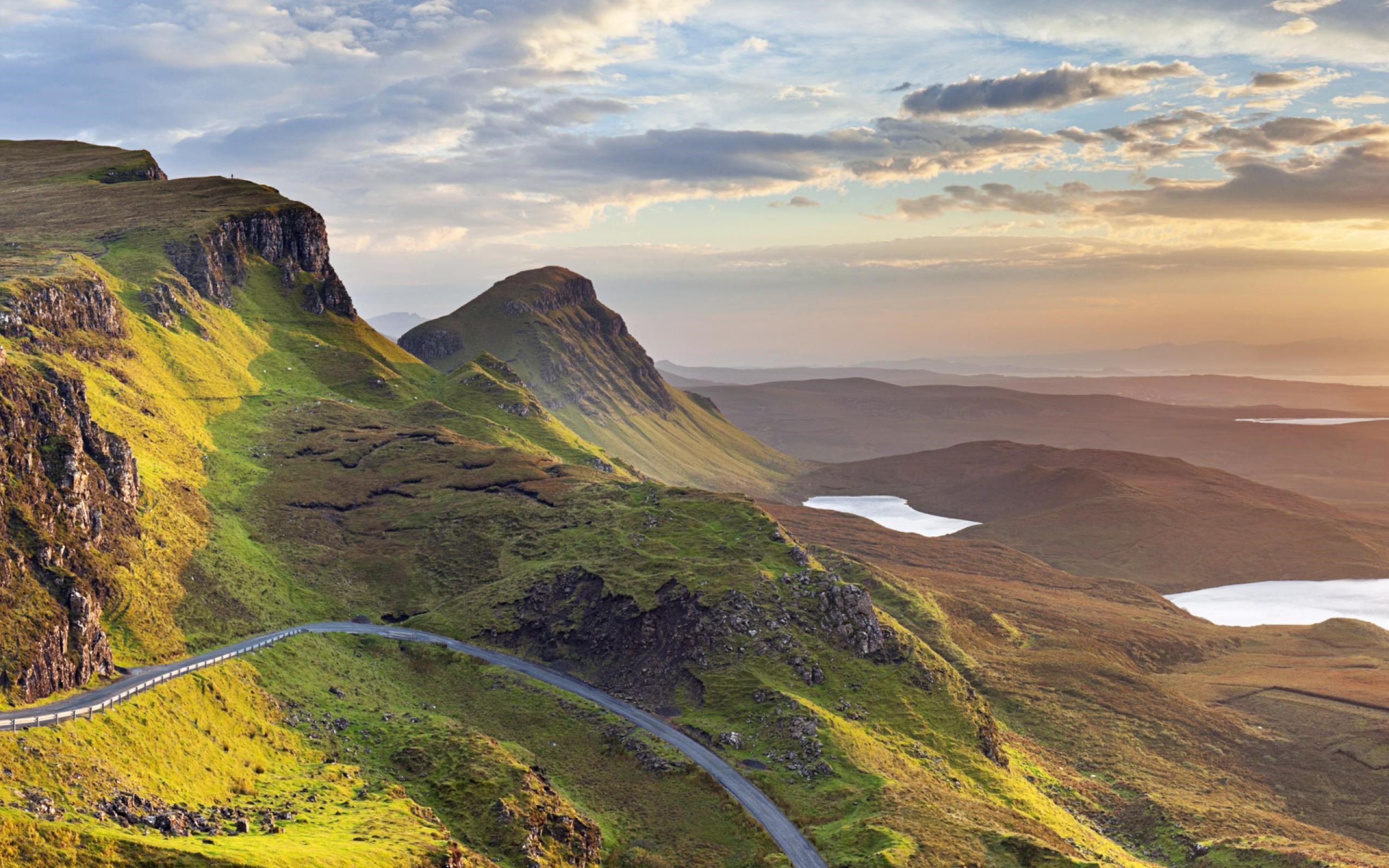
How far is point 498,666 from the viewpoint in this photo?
111 metres

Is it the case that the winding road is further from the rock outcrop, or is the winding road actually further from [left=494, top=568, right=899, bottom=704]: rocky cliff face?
the rock outcrop

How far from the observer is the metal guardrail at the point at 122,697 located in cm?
5919

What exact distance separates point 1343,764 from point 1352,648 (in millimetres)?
76574

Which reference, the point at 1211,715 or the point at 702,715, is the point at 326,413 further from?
the point at 1211,715

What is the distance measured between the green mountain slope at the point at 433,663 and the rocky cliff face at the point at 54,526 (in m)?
0.34

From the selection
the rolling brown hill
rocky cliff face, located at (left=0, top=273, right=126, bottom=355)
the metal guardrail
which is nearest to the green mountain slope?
rocky cliff face, located at (left=0, top=273, right=126, bottom=355)

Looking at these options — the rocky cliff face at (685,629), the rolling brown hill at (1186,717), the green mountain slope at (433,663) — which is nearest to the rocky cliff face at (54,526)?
the green mountain slope at (433,663)

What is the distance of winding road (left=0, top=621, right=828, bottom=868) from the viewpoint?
6594 centimetres

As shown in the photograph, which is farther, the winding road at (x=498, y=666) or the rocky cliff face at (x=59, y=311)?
the rocky cliff face at (x=59, y=311)

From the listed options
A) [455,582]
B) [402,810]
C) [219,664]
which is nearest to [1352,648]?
[455,582]

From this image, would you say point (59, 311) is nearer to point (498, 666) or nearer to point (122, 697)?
point (498, 666)

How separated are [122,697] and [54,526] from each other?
85.8ft

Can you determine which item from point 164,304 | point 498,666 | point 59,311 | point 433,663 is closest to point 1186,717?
point 498,666

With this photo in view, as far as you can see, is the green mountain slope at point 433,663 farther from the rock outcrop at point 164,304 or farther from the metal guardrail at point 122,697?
the rock outcrop at point 164,304
